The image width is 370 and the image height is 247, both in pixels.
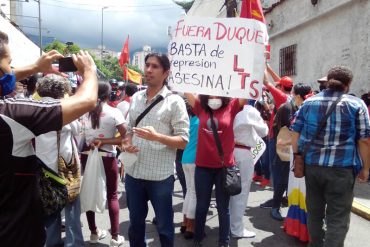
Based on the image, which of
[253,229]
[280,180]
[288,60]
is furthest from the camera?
[288,60]

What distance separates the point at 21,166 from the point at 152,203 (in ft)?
5.33

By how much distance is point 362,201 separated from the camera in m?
5.91

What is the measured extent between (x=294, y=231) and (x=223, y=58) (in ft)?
7.47

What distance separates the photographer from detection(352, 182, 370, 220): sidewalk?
17.7 ft

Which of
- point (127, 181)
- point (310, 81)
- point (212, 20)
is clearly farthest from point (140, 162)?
point (310, 81)

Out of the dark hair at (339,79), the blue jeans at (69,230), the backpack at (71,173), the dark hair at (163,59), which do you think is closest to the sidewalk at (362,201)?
the dark hair at (339,79)

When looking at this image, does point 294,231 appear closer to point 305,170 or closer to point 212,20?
point 305,170

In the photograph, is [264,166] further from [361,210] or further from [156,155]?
[156,155]

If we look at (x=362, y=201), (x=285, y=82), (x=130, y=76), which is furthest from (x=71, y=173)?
(x=130, y=76)

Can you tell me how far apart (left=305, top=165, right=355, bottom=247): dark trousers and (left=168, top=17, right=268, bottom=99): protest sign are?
0.92 metres

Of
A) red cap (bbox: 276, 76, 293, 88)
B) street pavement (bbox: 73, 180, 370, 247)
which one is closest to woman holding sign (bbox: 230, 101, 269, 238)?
street pavement (bbox: 73, 180, 370, 247)

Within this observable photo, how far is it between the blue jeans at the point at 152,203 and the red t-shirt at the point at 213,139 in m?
0.69

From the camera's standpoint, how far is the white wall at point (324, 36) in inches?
339

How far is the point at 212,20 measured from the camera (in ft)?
11.3
